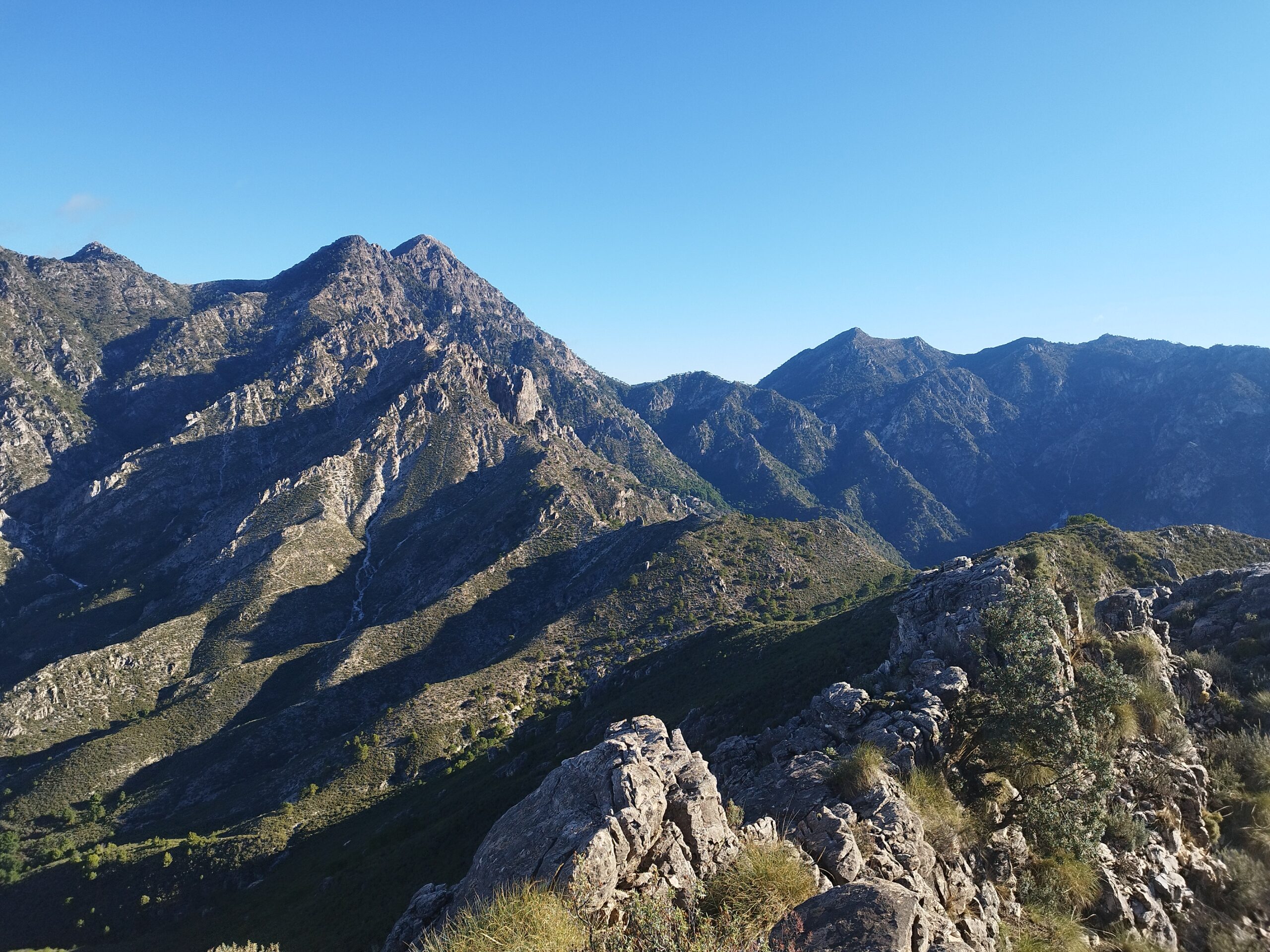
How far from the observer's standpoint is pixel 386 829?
54.7m

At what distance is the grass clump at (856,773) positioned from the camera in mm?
12211

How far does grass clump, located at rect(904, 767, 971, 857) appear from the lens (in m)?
11.1

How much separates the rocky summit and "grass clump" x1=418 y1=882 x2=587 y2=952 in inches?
3.1

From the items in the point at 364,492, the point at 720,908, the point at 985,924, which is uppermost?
the point at 364,492

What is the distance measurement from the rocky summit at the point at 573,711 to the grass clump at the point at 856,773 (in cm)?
8

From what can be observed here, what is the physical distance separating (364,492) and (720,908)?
605 feet

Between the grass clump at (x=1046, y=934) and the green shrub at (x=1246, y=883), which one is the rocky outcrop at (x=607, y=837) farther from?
the green shrub at (x=1246, y=883)

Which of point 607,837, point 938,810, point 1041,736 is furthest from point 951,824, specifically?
point 607,837

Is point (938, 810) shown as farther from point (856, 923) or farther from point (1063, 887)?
point (856, 923)

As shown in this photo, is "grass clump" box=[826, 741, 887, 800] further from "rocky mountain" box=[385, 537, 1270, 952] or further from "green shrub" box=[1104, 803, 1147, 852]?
"green shrub" box=[1104, 803, 1147, 852]

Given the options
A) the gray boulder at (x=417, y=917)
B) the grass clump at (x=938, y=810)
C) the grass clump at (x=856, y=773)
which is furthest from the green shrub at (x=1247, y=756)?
the gray boulder at (x=417, y=917)

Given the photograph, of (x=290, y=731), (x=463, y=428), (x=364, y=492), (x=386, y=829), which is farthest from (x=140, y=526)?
(x=386, y=829)

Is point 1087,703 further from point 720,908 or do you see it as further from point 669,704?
point 669,704

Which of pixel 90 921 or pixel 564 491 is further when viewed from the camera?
pixel 564 491
